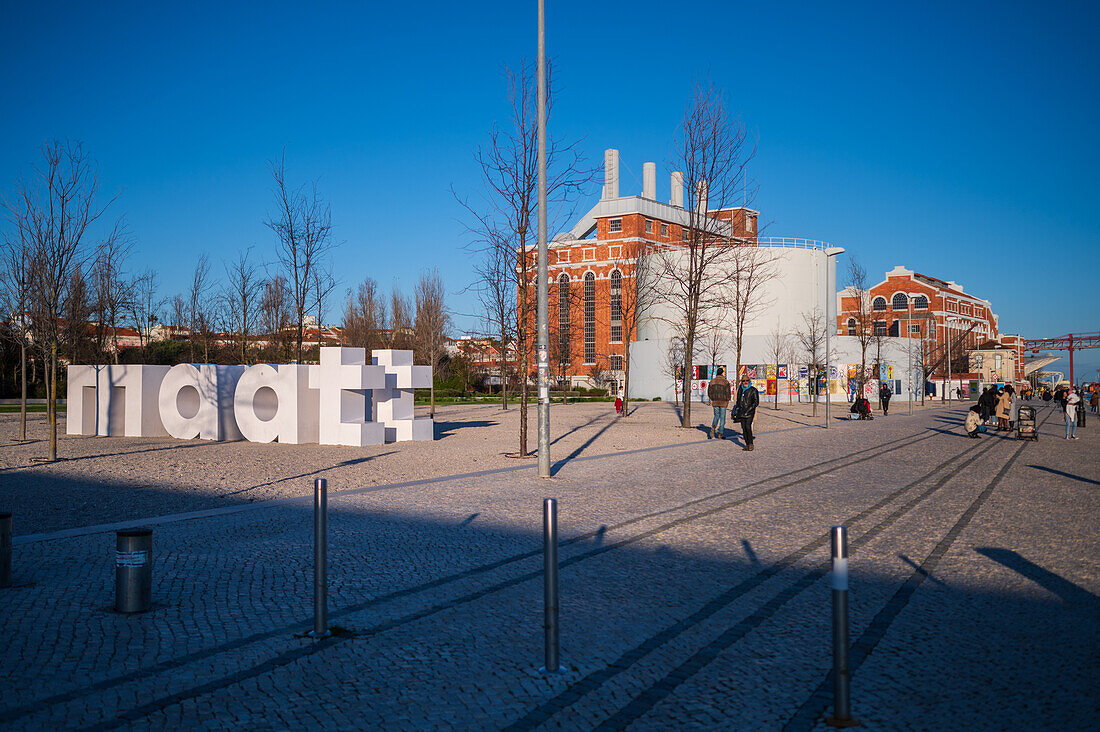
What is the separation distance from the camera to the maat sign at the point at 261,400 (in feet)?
70.0

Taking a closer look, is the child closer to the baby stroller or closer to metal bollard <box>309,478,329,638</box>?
the baby stroller

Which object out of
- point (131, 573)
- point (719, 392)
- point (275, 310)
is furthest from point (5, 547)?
point (275, 310)

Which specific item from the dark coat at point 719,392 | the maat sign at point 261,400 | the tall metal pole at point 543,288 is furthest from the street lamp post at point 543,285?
the dark coat at point 719,392

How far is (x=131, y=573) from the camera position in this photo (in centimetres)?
632

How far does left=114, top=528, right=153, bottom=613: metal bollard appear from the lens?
20.7 ft

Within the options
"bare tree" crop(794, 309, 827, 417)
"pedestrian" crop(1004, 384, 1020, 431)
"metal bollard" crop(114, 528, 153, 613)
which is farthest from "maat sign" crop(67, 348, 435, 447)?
"bare tree" crop(794, 309, 827, 417)

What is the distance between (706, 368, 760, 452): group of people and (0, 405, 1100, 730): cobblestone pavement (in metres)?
7.21

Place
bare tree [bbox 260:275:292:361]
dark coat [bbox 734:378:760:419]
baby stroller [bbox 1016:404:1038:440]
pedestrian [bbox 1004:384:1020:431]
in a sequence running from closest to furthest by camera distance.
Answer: dark coat [bbox 734:378:760:419] < baby stroller [bbox 1016:404:1038:440] < pedestrian [bbox 1004:384:1020:431] < bare tree [bbox 260:275:292:361]

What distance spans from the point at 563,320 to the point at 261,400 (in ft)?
193

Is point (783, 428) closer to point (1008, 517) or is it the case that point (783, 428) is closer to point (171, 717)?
point (1008, 517)

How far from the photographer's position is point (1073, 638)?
5.67m

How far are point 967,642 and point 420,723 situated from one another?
3.85 m

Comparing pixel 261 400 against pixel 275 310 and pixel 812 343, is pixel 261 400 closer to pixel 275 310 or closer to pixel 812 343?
pixel 275 310

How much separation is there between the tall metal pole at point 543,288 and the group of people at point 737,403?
24.1 feet
